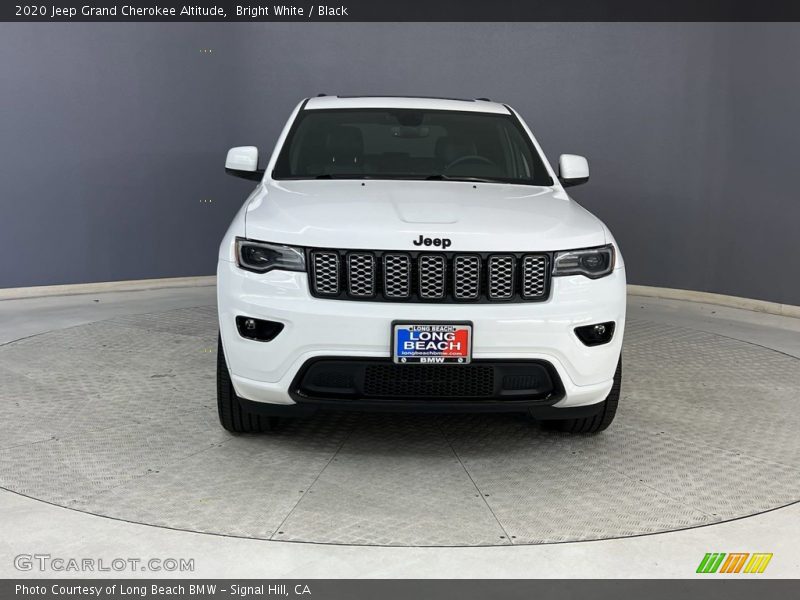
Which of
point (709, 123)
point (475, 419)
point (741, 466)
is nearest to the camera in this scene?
point (741, 466)

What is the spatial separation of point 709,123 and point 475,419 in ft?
15.8

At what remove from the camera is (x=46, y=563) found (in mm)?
2852

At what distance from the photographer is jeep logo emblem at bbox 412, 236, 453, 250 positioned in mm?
3574

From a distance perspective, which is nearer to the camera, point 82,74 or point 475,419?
point 475,419

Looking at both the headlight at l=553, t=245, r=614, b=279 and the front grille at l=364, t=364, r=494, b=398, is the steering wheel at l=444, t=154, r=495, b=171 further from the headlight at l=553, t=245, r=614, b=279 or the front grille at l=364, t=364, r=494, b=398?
the front grille at l=364, t=364, r=494, b=398

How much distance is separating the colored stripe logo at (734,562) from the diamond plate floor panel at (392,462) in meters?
0.29

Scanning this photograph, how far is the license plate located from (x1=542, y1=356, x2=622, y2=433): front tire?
88 cm

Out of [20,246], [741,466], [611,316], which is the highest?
[611,316]

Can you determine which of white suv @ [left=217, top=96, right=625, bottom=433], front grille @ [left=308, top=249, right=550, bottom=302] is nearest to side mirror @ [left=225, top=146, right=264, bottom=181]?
white suv @ [left=217, top=96, right=625, bottom=433]

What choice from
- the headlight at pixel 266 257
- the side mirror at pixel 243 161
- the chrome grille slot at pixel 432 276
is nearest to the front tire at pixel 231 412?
the headlight at pixel 266 257
